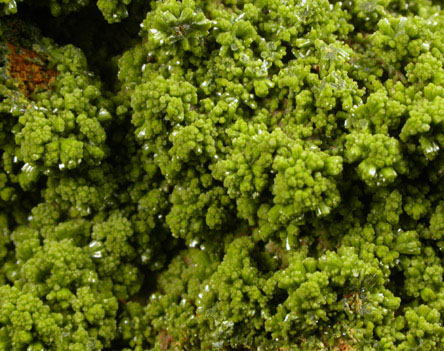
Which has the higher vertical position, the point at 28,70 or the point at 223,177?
the point at 28,70

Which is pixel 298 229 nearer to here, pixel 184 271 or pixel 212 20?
pixel 184 271

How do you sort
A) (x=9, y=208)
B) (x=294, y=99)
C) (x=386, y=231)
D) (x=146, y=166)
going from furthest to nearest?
(x=9, y=208), (x=146, y=166), (x=294, y=99), (x=386, y=231)

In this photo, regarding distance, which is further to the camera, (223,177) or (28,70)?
(28,70)

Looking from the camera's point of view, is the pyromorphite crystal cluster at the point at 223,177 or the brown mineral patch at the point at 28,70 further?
the brown mineral patch at the point at 28,70

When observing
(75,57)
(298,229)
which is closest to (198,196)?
(298,229)

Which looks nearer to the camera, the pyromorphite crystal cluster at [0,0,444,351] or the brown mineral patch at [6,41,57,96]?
the pyromorphite crystal cluster at [0,0,444,351]
